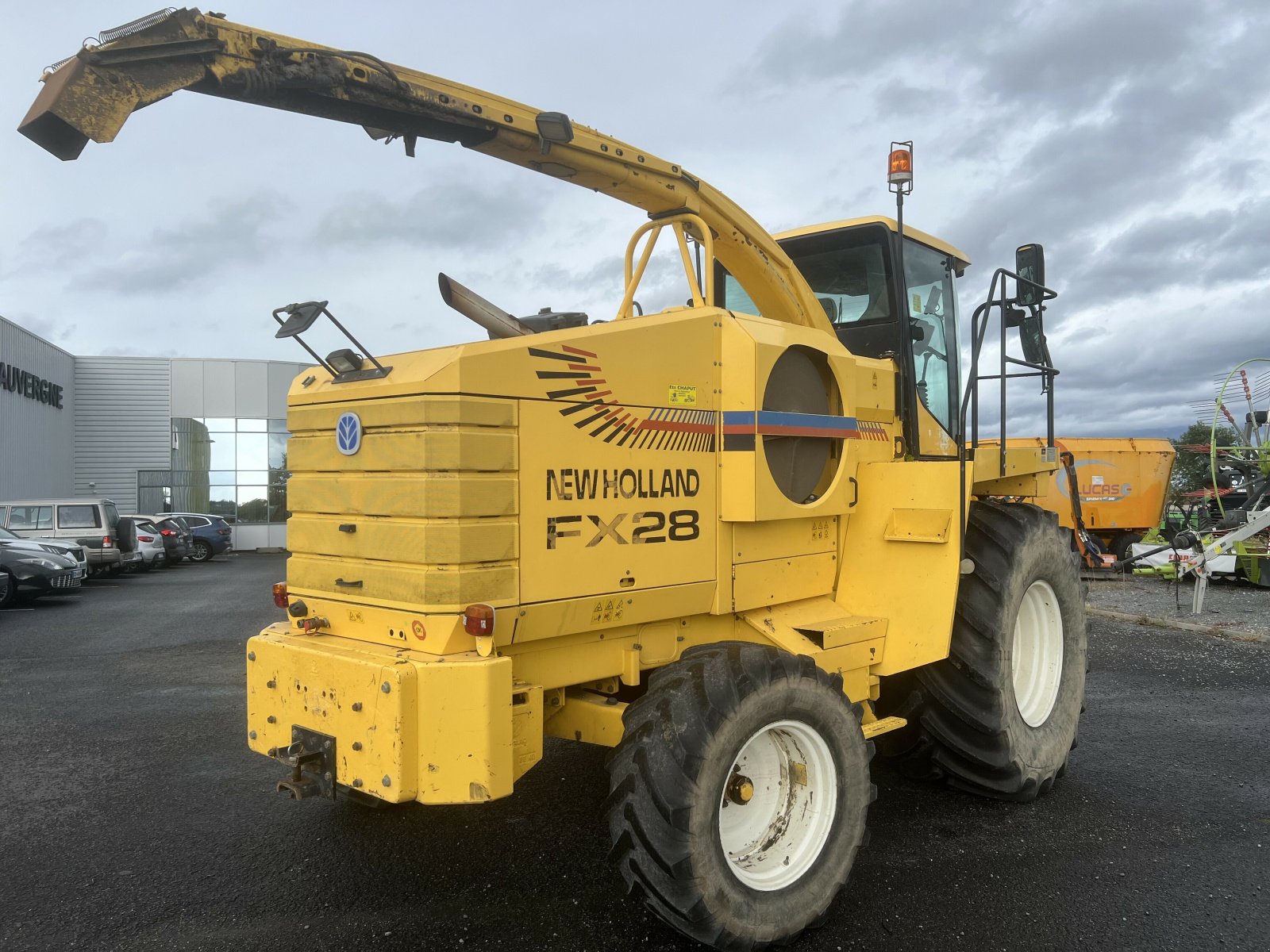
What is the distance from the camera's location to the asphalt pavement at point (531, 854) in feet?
11.5

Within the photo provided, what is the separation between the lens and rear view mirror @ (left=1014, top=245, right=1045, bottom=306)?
4809mm

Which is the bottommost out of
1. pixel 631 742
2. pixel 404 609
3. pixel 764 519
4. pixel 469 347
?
pixel 631 742

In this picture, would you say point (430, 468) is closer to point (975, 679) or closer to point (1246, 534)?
point (975, 679)

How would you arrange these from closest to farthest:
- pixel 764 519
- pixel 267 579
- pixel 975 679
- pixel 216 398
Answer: pixel 764 519, pixel 975 679, pixel 267 579, pixel 216 398

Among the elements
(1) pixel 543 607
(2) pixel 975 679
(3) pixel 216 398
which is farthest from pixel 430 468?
(3) pixel 216 398

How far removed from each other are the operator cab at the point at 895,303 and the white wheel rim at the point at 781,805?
1.90 meters

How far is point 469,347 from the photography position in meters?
3.16

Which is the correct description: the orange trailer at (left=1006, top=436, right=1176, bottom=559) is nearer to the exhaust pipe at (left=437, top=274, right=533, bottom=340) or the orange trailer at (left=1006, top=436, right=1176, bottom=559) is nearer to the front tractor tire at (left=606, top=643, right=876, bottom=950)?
the front tractor tire at (left=606, top=643, right=876, bottom=950)

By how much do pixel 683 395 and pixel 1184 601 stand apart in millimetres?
11442

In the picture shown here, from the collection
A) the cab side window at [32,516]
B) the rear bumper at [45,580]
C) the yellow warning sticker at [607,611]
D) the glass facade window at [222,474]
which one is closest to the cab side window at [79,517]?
the cab side window at [32,516]

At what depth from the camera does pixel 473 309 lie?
12.3 ft

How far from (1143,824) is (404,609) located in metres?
3.84

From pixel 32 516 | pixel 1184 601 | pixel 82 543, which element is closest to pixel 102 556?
pixel 82 543

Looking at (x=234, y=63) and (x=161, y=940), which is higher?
(x=234, y=63)
